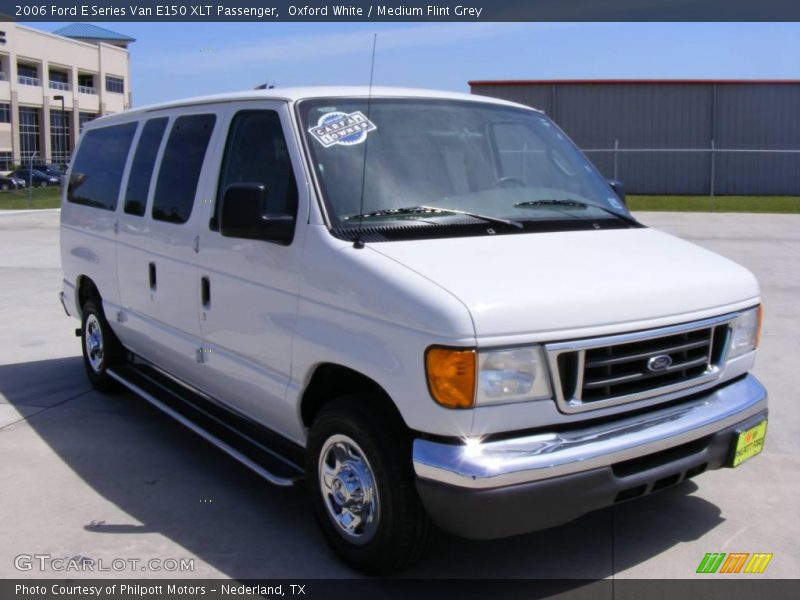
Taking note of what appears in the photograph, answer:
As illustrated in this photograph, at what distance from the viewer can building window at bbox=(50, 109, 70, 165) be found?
264ft

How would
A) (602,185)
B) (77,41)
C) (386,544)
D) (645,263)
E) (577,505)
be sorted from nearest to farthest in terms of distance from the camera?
(577,505) → (386,544) → (645,263) → (602,185) → (77,41)

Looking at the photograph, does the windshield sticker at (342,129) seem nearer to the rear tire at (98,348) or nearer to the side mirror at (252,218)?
the side mirror at (252,218)

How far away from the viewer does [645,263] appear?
3852 millimetres

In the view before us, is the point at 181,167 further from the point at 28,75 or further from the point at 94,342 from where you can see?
the point at 28,75

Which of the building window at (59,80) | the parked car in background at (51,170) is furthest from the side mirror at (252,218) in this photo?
the building window at (59,80)

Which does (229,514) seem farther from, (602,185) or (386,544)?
(602,185)

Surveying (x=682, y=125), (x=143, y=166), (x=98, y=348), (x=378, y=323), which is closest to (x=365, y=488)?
(x=378, y=323)

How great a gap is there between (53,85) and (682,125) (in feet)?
205

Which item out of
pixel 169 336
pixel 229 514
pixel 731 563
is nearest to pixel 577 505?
pixel 731 563

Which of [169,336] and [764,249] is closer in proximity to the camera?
[169,336]

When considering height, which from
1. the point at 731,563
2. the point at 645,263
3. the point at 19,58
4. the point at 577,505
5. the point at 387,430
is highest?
the point at 19,58

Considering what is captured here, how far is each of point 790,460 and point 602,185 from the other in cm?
202

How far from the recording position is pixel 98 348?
21.7 feet

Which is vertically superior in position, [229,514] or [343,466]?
[343,466]
